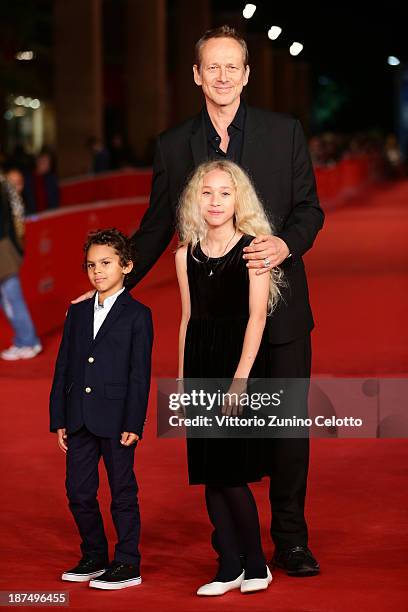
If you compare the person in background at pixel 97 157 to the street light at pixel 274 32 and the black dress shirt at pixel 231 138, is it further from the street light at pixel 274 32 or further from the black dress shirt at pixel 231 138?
the black dress shirt at pixel 231 138

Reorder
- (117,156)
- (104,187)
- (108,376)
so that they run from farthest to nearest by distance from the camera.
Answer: (117,156), (104,187), (108,376)

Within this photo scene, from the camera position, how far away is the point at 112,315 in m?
6.22

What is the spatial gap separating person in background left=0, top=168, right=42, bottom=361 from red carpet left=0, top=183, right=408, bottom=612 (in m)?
0.25

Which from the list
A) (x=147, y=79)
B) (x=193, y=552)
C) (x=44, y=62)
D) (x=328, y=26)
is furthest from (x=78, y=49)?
(x=193, y=552)

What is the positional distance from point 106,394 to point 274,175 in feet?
3.61

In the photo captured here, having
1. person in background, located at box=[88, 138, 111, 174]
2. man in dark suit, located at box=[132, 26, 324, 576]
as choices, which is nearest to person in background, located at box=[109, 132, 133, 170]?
person in background, located at box=[88, 138, 111, 174]

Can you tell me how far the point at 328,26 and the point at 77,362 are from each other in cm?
706

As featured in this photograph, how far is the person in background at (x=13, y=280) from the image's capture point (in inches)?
536

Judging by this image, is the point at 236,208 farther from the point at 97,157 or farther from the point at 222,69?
the point at 97,157

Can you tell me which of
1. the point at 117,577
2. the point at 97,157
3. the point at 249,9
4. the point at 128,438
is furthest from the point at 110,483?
the point at 97,157

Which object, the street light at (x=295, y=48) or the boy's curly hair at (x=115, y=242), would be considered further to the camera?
the street light at (x=295, y=48)

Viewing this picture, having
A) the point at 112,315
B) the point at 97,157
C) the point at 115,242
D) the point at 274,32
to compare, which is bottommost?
the point at 112,315

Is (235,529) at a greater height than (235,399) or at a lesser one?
lesser

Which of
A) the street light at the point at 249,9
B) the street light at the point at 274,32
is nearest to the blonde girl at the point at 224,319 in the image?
the street light at the point at 249,9
